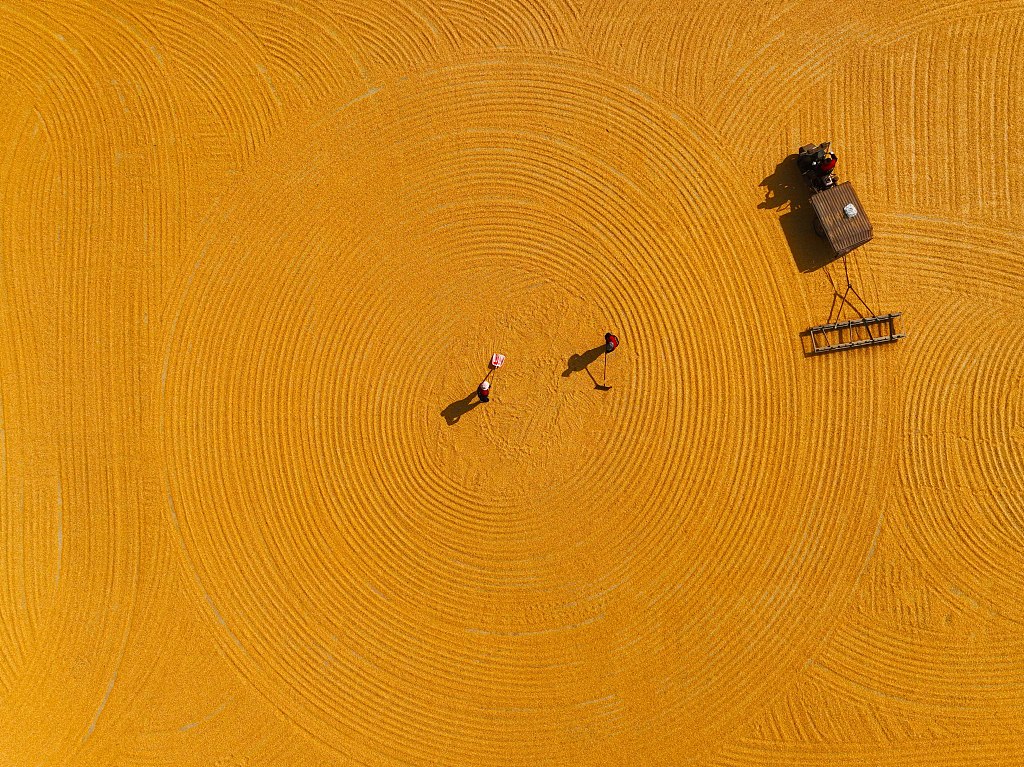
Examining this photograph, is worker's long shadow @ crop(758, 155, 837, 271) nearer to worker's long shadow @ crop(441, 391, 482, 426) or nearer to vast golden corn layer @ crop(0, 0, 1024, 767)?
vast golden corn layer @ crop(0, 0, 1024, 767)

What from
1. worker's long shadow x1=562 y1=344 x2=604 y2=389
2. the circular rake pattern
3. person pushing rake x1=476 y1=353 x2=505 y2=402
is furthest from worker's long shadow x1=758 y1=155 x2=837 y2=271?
person pushing rake x1=476 y1=353 x2=505 y2=402

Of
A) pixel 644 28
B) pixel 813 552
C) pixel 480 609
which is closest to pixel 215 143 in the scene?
pixel 644 28

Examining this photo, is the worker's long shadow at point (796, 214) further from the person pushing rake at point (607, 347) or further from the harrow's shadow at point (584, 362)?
the harrow's shadow at point (584, 362)

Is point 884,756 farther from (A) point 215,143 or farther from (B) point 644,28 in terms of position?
(A) point 215,143

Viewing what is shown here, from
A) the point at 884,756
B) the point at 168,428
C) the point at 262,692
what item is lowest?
the point at 884,756

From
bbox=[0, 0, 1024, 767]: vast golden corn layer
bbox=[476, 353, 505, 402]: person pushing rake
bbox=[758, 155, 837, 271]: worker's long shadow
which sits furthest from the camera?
bbox=[758, 155, 837, 271]: worker's long shadow

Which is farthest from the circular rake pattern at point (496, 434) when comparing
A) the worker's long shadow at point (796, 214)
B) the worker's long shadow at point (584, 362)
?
the worker's long shadow at point (796, 214)
